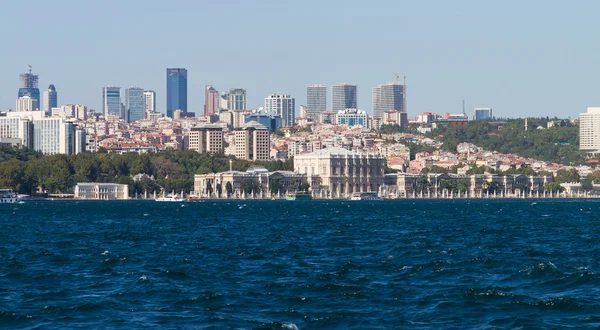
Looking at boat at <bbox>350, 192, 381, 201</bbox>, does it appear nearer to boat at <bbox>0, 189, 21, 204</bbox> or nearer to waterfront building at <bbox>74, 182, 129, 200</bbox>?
waterfront building at <bbox>74, 182, 129, 200</bbox>

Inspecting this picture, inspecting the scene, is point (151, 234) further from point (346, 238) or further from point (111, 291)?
point (111, 291)

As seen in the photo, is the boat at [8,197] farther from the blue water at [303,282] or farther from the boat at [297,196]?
the blue water at [303,282]

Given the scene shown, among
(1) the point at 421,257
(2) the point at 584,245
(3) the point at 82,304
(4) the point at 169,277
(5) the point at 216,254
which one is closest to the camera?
(3) the point at 82,304

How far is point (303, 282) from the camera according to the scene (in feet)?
109

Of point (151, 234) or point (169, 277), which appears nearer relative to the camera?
point (169, 277)

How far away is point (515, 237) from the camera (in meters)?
54.2

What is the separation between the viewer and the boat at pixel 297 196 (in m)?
188

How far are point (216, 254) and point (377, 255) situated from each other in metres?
5.55

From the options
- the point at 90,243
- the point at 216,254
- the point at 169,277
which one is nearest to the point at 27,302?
the point at 169,277

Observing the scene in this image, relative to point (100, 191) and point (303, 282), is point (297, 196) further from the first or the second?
point (303, 282)

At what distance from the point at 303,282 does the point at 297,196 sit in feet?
515

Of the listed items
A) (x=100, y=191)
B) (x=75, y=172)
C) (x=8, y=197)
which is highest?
(x=75, y=172)

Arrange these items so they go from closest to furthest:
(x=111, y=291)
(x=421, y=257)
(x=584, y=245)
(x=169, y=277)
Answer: (x=111, y=291)
(x=169, y=277)
(x=421, y=257)
(x=584, y=245)

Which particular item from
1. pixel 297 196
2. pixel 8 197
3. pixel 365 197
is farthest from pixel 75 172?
pixel 365 197
